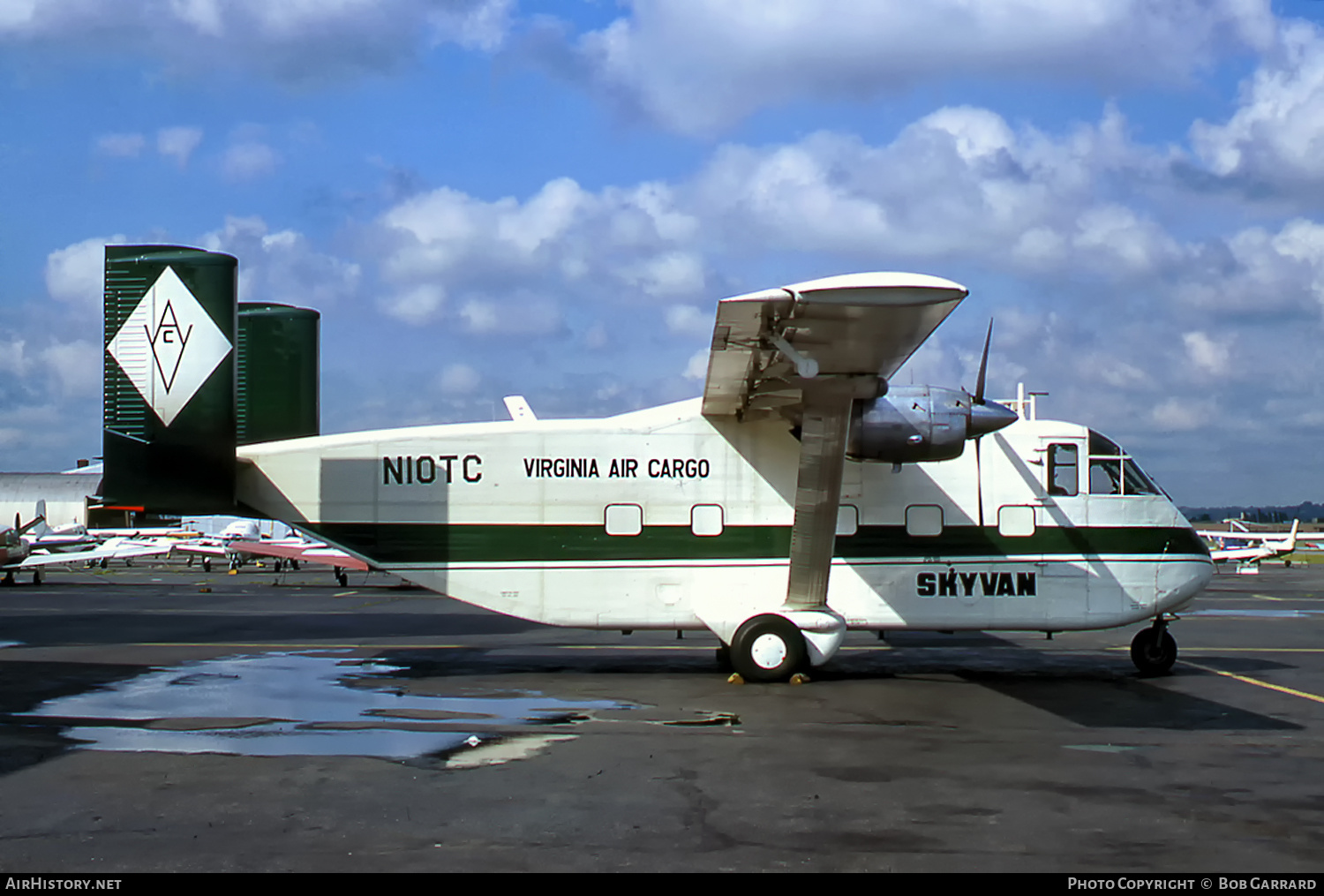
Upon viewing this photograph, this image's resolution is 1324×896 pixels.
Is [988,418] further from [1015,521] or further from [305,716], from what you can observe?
[305,716]

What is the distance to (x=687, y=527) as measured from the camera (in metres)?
13.9

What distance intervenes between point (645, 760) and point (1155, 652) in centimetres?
841

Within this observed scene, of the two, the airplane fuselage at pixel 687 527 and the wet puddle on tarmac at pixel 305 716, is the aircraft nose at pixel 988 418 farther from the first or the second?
the wet puddle on tarmac at pixel 305 716

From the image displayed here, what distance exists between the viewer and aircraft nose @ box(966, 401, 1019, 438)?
41.0 ft

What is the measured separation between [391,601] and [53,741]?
21.2 metres

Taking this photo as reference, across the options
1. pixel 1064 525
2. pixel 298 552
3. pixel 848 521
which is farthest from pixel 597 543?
pixel 298 552

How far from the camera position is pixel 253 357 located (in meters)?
16.0

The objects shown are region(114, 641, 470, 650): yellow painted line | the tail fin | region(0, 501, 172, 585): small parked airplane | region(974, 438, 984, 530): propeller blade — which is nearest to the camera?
region(974, 438, 984, 530): propeller blade

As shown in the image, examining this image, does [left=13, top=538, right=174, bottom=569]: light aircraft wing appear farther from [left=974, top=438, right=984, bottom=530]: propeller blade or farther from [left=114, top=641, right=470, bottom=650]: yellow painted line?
[left=974, top=438, right=984, bottom=530]: propeller blade

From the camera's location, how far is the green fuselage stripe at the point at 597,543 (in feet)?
45.1

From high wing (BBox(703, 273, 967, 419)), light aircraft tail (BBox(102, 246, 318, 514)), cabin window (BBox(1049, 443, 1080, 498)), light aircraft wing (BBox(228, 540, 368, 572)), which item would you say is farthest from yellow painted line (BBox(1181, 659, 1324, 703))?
light aircraft wing (BBox(228, 540, 368, 572))

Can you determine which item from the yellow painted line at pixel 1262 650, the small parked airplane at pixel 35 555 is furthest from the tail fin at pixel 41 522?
the yellow painted line at pixel 1262 650

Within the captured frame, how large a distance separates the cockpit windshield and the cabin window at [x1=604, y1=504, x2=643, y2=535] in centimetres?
582

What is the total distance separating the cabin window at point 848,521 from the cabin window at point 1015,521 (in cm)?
182
